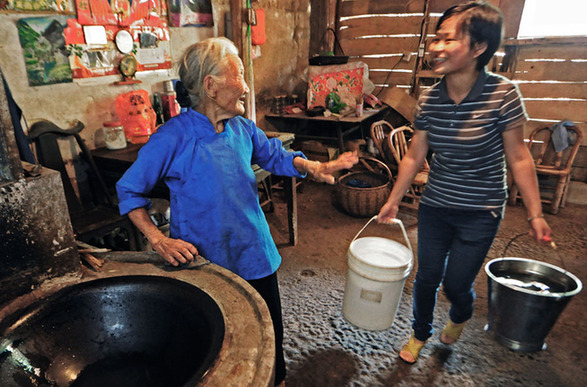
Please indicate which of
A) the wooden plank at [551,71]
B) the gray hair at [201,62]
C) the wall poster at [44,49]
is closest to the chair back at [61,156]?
the wall poster at [44,49]

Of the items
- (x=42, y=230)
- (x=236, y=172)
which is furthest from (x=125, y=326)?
(x=236, y=172)

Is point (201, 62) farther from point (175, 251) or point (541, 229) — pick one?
point (541, 229)

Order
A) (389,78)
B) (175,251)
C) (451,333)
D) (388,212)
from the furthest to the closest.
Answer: (389,78), (451,333), (388,212), (175,251)

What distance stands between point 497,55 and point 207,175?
19.5 ft

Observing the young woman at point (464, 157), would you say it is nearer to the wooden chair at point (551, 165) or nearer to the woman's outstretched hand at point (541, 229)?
the woman's outstretched hand at point (541, 229)

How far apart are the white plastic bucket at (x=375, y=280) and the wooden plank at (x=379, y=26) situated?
492cm

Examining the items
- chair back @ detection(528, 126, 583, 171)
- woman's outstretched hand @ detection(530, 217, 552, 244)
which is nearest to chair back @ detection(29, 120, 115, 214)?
woman's outstretched hand @ detection(530, 217, 552, 244)

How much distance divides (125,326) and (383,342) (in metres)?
2.10

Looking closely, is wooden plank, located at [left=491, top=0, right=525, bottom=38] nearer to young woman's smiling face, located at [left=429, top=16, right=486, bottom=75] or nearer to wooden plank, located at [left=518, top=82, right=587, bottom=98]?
wooden plank, located at [left=518, top=82, right=587, bottom=98]

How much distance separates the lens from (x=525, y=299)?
2.40m

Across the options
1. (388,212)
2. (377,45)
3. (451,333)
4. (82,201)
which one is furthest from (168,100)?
(377,45)

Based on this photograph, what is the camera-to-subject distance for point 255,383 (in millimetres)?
991

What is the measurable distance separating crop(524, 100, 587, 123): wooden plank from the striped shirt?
15.1 feet

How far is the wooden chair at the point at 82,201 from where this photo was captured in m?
2.84
